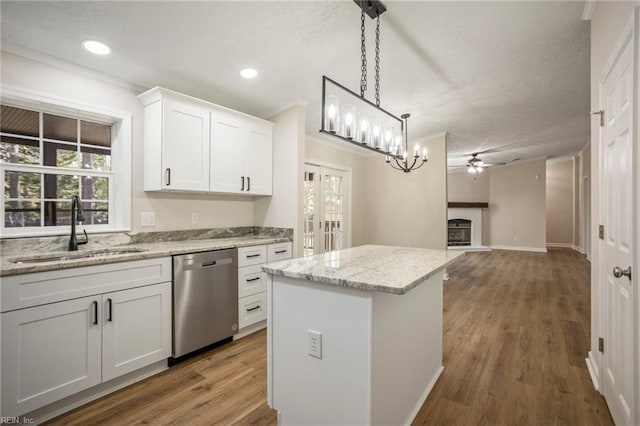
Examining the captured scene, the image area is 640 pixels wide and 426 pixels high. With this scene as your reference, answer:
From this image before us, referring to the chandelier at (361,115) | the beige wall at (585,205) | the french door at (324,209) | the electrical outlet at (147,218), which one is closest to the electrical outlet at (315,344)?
the chandelier at (361,115)

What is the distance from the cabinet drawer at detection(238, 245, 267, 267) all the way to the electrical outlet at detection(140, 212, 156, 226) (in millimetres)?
901

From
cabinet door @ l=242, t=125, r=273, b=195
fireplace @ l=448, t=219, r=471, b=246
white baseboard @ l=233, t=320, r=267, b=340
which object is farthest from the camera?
fireplace @ l=448, t=219, r=471, b=246

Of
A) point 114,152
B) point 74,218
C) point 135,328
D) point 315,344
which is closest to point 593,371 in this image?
point 315,344

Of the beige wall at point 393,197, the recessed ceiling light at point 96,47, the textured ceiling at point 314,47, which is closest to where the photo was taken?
the textured ceiling at point 314,47

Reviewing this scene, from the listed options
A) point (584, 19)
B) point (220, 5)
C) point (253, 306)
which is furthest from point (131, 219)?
point (584, 19)

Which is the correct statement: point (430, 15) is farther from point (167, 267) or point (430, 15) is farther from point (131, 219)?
point (131, 219)

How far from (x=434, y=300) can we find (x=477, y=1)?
2003 millimetres

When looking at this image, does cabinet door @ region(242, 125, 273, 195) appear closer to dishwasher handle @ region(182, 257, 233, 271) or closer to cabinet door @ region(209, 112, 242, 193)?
cabinet door @ region(209, 112, 242, 193)

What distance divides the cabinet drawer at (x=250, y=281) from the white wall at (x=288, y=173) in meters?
0.52

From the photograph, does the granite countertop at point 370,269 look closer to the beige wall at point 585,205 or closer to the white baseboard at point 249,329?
the white baseboard at point 249,329

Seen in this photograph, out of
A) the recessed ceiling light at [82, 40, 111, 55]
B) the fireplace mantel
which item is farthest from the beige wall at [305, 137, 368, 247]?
the fireplace mantel

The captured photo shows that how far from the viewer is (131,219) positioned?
277 cm

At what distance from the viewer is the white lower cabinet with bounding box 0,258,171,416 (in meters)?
1.68

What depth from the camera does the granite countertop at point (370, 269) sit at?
1.31 metres
